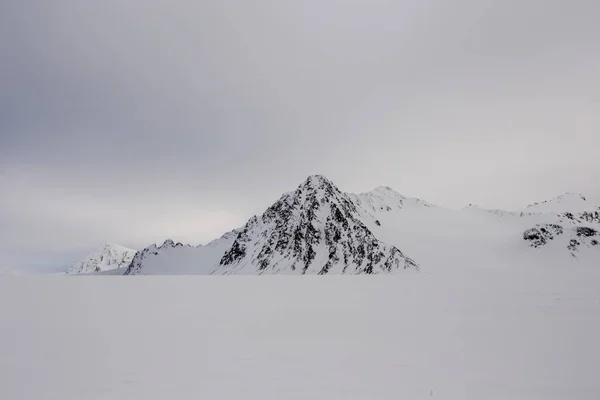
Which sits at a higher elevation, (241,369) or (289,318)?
(289,318)

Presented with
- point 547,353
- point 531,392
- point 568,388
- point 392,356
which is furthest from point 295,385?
point 547,353

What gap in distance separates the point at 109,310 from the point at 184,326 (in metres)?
10.3

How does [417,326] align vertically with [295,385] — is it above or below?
above

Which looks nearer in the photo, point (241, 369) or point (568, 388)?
point (568, 388)

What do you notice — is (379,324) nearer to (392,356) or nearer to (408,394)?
(392,356)

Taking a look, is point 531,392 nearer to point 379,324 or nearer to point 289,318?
point 379,324

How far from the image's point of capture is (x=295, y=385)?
955 centimetres

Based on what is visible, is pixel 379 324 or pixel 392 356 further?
pixel 379 324

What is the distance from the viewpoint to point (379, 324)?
64.7 ft

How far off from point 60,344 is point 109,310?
11.9 metres

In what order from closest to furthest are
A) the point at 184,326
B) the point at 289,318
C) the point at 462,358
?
the point at 462,358 < the point at 184,326 < the point at 289,318

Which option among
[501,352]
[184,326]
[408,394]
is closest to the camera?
[408,394]

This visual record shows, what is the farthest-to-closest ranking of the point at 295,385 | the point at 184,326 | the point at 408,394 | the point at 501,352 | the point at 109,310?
the point at 109,310
the point at 184,326
the point at 501,352
the point at 295,385
the point at 408,394

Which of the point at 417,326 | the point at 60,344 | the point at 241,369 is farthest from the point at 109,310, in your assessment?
the point at 417,326
